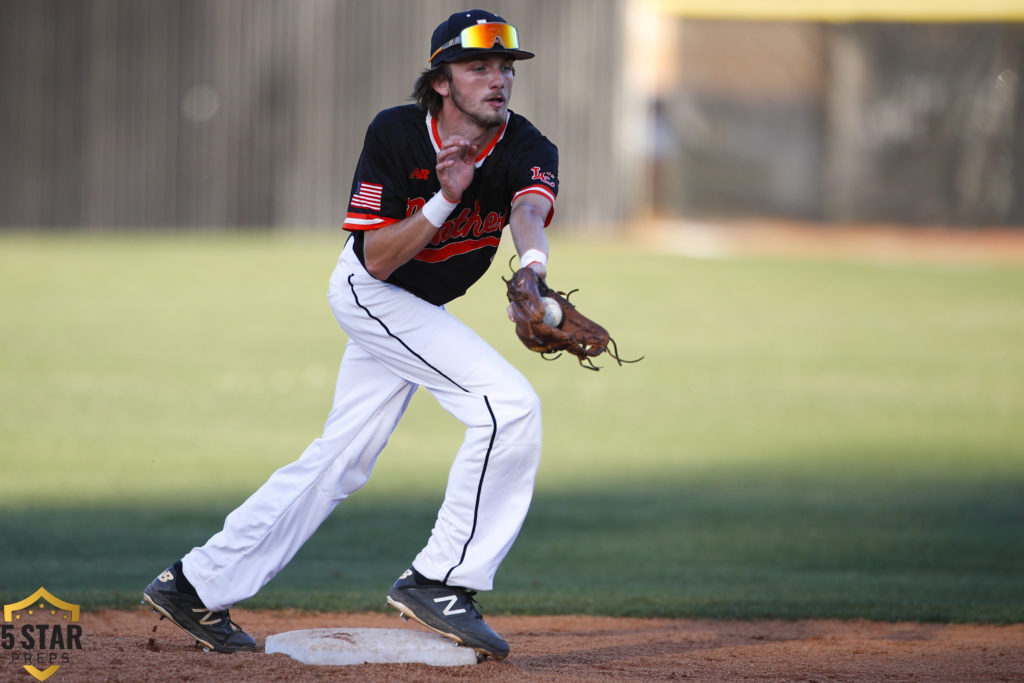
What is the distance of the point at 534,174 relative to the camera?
4035 millimetres

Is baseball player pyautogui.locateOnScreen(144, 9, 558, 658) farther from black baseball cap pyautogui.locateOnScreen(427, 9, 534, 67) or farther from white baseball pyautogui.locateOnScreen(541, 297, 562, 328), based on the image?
white baseball pyautogui.locateOnScreen(541, 297, 562, 328)

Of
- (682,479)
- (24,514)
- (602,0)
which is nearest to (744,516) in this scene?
(682,479)

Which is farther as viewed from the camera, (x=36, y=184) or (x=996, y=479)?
(x=36, y=184)

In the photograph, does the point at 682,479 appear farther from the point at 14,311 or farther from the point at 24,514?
the point at 14,311

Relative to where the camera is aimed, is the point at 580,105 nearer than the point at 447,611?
No

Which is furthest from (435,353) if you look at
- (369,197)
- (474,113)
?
(474,113)

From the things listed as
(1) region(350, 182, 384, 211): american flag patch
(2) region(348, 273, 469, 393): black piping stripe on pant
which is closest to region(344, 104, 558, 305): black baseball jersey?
(1) region(350, 182, 384, 211): american flag patch

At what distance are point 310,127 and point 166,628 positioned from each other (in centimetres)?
1754

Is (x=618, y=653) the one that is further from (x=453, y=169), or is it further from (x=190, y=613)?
(x=453, y=169)

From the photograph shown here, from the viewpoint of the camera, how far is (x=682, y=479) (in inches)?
345

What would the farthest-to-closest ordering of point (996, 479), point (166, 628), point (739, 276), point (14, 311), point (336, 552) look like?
point (739, 276)
point (14, 311)
point (996, 479)
point (336, 552)
point (166, 628)

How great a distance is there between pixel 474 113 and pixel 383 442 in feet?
4.13

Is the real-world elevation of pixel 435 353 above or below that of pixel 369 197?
below

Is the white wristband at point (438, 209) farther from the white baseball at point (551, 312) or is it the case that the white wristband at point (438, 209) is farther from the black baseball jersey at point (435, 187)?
the white baseball at point (551, 312)
